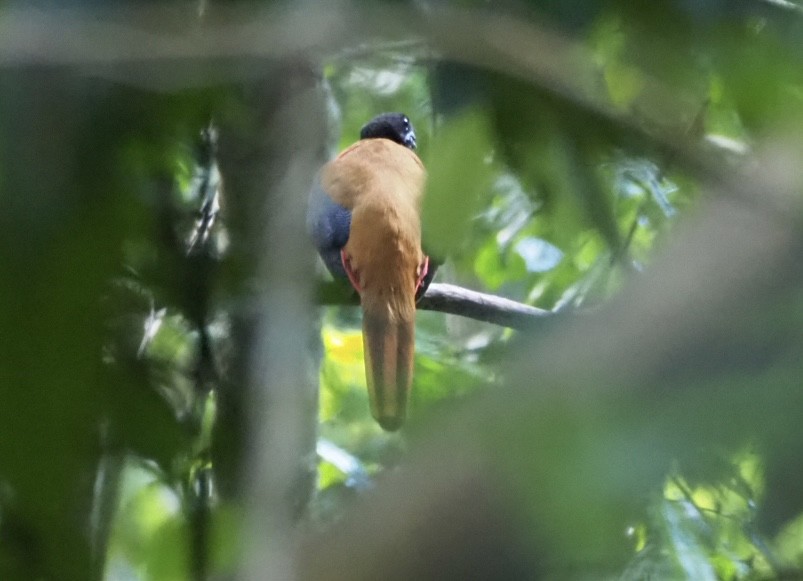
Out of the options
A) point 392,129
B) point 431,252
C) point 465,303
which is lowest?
point 465,303

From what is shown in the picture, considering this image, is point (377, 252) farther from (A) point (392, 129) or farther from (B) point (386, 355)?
(A) point (392, 129)

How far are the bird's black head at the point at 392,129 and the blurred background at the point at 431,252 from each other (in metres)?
0.09

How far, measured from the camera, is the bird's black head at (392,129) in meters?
0.47

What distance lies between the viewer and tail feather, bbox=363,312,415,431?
637 millimetres

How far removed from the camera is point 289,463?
30 cm

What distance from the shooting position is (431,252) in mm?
353

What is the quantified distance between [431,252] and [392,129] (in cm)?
35

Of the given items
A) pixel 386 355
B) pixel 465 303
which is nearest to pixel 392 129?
pixel 386 355

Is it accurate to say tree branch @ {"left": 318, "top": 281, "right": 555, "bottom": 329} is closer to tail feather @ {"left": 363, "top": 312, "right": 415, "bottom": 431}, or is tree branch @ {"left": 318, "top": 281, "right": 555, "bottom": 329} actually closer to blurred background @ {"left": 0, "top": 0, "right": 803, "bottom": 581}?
tail feather @ {"left": 363, "top": 312, "right": 415, "bottom": 431}

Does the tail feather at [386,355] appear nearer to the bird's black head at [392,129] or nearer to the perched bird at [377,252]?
the perched bird at [377,252]

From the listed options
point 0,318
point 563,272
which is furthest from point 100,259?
point 563,272

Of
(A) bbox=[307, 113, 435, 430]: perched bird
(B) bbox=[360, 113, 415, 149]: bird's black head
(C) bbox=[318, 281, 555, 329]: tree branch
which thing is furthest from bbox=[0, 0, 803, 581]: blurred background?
(C) bbox=[318, 281, 555, 329]: tree branch

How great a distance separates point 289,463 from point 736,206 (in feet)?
0.48

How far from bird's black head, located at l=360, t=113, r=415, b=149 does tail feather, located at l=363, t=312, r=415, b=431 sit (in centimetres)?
13
